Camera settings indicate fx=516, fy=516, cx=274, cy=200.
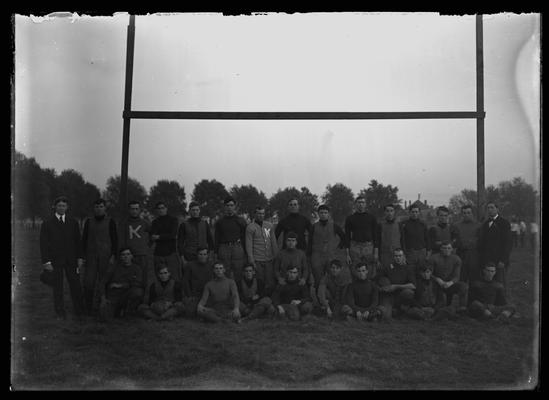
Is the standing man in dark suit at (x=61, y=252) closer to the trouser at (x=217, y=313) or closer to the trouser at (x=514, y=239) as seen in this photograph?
the trouser at (x=217, y=313)

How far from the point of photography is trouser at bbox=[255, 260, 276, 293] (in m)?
3.99

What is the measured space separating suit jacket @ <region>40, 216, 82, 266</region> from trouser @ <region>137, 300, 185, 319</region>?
0.64 m

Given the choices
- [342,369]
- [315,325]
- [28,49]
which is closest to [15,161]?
[28,49]

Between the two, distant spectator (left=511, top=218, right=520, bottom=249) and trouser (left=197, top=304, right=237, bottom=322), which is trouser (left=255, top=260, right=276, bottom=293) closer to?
trouser (left=197, top=304, right=237, bottom=322)

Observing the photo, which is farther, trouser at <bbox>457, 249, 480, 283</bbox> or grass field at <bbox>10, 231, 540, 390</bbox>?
trouser at <bbox>457, 249, 480, 283</bbox>

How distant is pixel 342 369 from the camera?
3.81 metres

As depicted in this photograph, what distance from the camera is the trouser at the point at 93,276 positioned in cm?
393

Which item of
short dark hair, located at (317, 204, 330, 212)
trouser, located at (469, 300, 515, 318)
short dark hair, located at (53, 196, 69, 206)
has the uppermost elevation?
short dark hair, located at (53, 196, 69, 206)

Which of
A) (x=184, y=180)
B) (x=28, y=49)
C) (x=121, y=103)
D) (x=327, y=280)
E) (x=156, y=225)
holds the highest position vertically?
(x=28, y=49)

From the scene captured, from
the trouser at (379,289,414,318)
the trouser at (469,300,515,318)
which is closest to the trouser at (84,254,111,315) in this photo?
the trouser at (379,289,414,318)

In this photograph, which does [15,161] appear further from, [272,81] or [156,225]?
[272,81]

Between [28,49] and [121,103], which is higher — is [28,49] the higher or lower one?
the higher one

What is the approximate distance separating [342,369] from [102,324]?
1.84m

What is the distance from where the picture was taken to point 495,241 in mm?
3990
